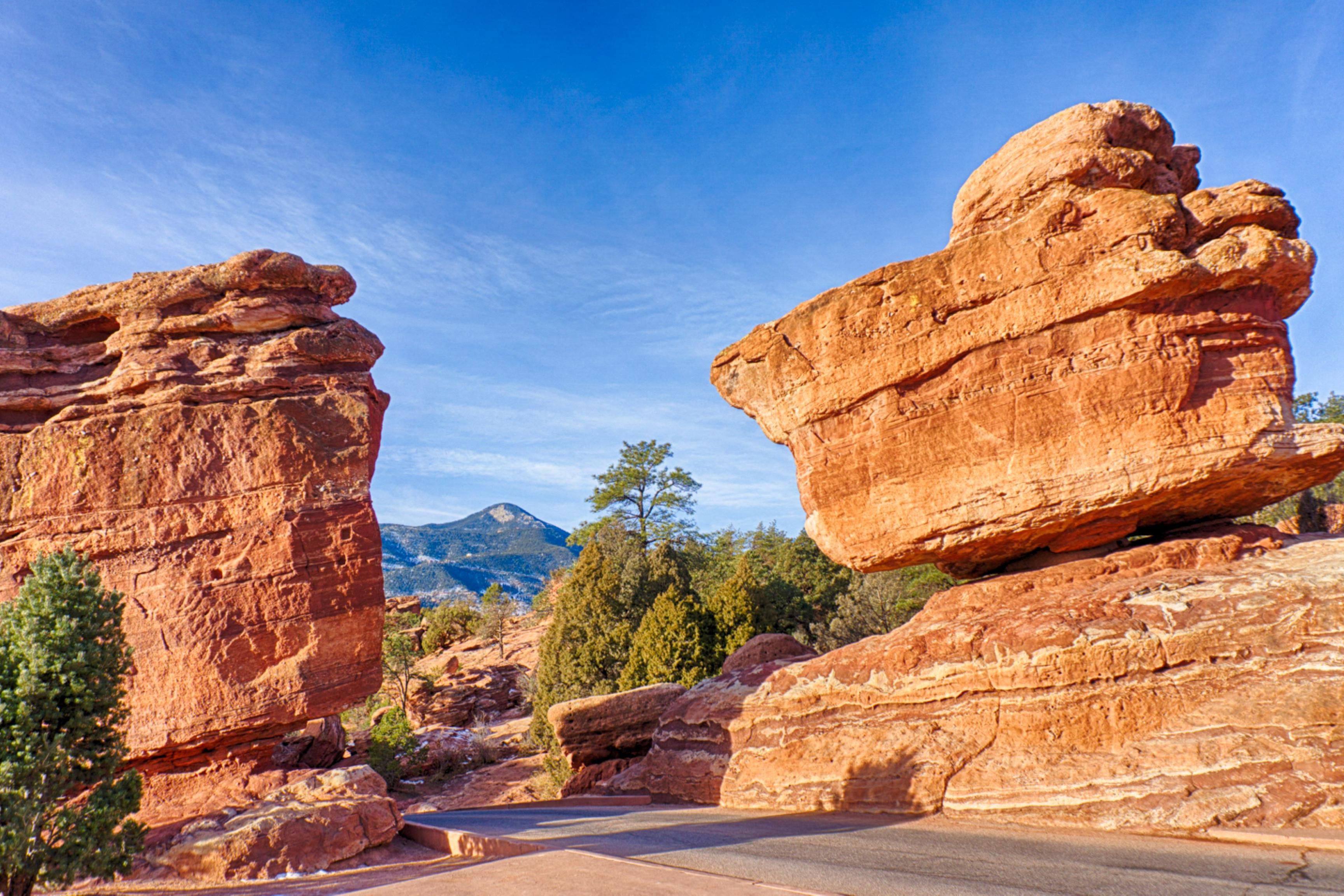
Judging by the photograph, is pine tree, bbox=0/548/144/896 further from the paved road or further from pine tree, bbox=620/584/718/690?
pine tree, bbox=620/584/718/690

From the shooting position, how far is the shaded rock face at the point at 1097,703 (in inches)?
356

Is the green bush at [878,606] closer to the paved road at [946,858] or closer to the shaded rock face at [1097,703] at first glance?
the shaded rock face at [1097,703]

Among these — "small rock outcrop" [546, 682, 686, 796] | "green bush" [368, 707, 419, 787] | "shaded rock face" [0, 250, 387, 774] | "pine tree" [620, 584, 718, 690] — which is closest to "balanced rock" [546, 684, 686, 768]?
"small rock outcrop" [546, 682, 686, 796]

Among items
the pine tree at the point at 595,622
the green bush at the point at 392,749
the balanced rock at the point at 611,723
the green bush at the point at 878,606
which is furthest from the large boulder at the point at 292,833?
the green bush at the point at 878,606

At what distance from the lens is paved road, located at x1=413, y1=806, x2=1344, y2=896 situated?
6.68m

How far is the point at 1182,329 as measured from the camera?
1200 cm

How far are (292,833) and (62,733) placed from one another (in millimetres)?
3419

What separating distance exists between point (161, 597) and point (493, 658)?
127ft

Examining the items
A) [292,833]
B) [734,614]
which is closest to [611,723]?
[734,614]

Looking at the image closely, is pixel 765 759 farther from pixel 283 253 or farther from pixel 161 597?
pixel 283 253

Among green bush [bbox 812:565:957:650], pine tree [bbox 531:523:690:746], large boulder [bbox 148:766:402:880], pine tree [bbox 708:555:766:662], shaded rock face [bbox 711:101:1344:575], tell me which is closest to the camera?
large boulder [bbox 148:766:402:880]

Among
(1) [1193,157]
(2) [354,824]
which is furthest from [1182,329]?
(2) [354,824]

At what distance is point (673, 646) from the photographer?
2430 cm

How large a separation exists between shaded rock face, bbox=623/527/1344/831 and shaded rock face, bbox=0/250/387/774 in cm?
877
